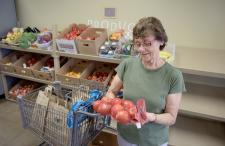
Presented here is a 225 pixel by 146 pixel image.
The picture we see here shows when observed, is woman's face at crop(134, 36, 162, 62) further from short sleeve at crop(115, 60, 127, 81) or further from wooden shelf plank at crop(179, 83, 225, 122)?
wooden shelf plank at crop(179, 83, 225, 122)

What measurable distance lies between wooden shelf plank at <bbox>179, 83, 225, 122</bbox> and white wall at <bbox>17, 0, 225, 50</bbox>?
463 millimetres

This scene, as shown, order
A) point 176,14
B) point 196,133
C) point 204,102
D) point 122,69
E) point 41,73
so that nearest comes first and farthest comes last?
point 122,69 → point 204,102 → point 196,133 → point 176,14 → point 41,73

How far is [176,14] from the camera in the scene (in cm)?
244

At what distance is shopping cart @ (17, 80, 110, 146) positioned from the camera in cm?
137

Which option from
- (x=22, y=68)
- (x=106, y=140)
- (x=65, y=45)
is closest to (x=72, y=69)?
(x=65, y=45)

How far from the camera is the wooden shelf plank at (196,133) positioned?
7.18 feet

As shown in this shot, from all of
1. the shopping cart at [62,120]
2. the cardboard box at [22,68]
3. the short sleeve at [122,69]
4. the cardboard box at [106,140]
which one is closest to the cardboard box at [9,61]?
the cardboard box at [22,68]

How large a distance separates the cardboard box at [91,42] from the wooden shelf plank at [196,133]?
1184 mm

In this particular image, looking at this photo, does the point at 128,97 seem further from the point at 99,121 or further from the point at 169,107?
the point at 99,121

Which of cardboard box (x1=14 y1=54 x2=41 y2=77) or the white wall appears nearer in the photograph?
the white wall

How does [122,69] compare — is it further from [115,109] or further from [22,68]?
[22,68]

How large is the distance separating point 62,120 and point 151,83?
674 millimetres

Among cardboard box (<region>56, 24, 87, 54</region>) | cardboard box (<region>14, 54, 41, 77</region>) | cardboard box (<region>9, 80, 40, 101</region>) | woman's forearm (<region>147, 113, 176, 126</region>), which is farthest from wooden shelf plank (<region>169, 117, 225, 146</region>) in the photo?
cardboard box (<region>9, 80, 40, 101</region>)

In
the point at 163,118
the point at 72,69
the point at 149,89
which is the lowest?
the point at 72,69
